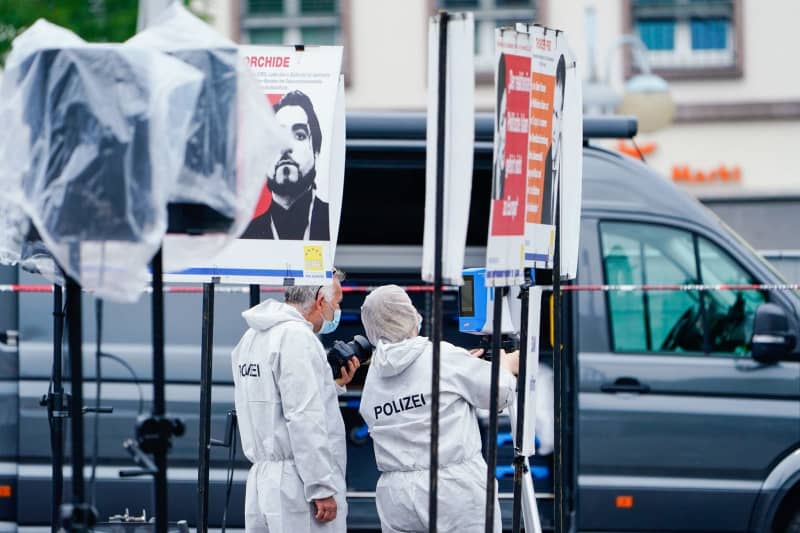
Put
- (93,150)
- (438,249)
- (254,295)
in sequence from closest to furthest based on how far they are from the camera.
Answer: (93,150)
(438,249)
(254,295)

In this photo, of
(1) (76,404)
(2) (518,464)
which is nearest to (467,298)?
(2) (518,464)

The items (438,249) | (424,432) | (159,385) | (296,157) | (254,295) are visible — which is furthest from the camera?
(254,295)

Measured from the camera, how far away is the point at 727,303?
7262mm

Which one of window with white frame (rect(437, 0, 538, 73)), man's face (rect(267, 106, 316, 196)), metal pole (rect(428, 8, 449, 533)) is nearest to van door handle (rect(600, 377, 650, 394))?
man's face (rect(267, 106, 316, 196))

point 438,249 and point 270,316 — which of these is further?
point 270,316

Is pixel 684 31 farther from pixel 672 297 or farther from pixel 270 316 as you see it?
pixel 270 316

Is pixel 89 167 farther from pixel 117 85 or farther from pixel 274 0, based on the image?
pixel 274 0

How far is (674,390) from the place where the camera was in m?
7.12

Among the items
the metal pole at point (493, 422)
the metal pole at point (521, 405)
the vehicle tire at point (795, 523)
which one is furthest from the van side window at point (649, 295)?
the metal pole at point (493, 422)

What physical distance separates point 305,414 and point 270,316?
17.7 inches

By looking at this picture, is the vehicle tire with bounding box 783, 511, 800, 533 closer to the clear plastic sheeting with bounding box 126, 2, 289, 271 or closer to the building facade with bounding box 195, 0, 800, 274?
the clear plastic sheeting with bounding box 126, 2, 289, 271

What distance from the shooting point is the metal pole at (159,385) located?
383cm

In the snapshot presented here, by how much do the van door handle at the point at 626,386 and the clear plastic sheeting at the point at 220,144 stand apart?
3.58 meters

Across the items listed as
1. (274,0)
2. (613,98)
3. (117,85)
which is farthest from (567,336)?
(274,0)
